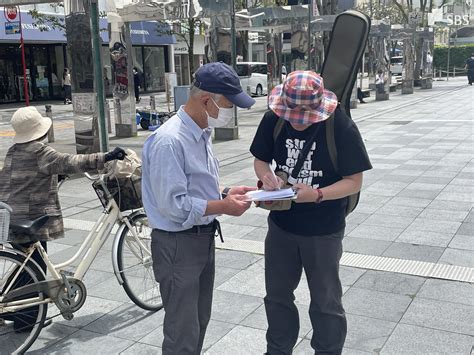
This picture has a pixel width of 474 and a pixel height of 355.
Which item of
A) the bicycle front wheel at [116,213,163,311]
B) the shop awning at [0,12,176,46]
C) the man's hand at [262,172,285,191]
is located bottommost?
the bicycle front wheel at [116,213,163,311]

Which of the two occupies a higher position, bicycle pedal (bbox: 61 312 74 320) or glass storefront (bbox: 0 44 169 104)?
glass storefront (bbox: 0 44 169 104)

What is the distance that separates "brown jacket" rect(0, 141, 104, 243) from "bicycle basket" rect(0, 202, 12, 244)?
0.41 m

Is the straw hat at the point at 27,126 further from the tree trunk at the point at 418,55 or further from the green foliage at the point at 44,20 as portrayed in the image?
the tree trunk at the point at 418,55

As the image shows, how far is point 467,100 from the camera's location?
2188cm

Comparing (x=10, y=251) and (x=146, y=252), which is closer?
(x=10, y=251)

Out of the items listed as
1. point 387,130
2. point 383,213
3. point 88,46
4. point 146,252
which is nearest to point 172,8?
point 88,46

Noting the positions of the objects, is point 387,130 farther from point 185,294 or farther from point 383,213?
point 185,294

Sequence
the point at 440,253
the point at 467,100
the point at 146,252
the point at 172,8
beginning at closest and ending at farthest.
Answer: the point at 146,252, the point at 440,253, the point at 172,8, the point at 467,100

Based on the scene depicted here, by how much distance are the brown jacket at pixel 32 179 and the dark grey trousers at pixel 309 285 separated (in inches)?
57.2

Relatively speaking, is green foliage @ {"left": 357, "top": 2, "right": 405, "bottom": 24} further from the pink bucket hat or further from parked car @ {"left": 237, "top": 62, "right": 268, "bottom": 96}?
the pink bucket hat

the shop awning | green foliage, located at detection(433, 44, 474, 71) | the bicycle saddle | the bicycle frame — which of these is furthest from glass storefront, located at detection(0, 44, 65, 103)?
green foliage, located at detection(433, 44, 474, 71)

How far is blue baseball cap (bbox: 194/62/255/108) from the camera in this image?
247cm

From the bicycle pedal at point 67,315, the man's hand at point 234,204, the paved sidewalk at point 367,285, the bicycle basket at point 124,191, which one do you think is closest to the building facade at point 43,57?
the paved sidewalk at point 367,285

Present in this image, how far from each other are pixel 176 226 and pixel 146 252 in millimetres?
1541
